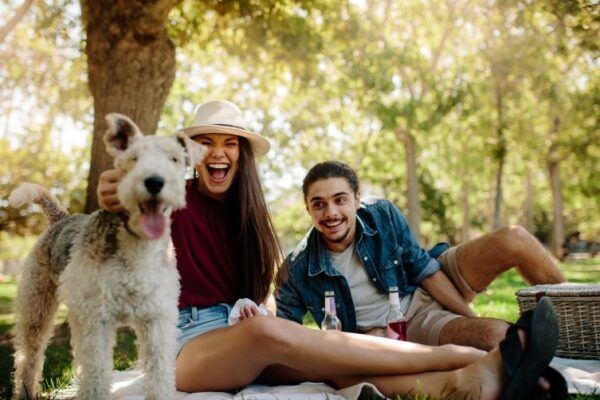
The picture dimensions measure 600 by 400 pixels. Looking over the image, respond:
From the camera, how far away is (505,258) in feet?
13.2

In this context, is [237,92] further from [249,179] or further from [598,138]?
[598,138]

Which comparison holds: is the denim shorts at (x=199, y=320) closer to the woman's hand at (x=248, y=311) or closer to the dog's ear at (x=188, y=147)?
the woman's hand at (x=248, y=311)

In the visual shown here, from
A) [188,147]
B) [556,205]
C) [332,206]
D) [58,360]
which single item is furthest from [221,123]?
[556,205]

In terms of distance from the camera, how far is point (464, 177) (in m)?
28.6

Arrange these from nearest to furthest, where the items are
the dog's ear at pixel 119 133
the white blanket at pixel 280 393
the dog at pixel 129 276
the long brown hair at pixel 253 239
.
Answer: the dog at pixel 129 276 < the dog's ear at pixel 119 133 < the white blanket at pixel 280 393 < the long brown hair at pixel 253 239

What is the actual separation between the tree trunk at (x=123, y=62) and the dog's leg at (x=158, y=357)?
14.1ft

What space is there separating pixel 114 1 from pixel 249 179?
4001mm

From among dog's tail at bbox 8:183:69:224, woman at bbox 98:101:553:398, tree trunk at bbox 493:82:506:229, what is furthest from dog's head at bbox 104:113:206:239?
tree trunk at bbox 493:82:506:229

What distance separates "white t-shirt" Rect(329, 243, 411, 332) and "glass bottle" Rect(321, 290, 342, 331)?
271 mm

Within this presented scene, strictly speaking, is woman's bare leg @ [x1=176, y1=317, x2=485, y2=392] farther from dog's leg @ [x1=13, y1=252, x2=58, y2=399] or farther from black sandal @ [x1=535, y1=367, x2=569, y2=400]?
dog's leg @ [x1=13, y1=252, x2=58, y2=399]

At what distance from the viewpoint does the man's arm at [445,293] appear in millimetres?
4023

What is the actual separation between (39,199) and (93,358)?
1458mm

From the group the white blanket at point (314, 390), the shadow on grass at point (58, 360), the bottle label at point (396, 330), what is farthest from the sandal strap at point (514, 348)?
the shadow on grass at point (58, 360)

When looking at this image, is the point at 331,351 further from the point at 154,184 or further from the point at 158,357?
the point at 154,184
